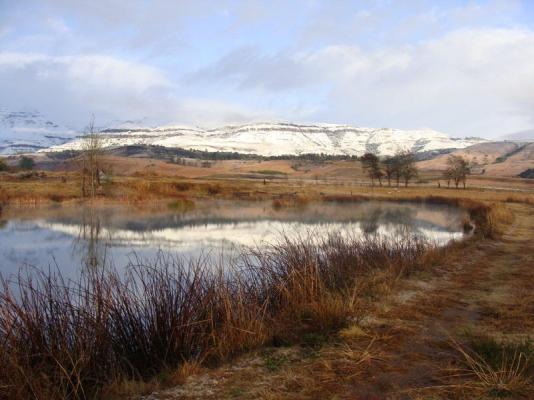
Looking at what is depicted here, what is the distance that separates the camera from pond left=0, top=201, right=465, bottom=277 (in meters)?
17.1

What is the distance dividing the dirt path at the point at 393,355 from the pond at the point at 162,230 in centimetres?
484

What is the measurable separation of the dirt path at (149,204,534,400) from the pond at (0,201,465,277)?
4839 millimetres

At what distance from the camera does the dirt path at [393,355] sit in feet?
16.9

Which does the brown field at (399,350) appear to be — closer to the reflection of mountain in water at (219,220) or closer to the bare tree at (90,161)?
the reflection of mountain in water at (219,220)

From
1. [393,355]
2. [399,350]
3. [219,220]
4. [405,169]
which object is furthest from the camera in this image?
[405,169]

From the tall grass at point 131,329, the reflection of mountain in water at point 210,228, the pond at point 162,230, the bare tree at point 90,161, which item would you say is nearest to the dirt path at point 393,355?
the tall grass at point 131,329

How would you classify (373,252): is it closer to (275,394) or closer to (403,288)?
(403,288)

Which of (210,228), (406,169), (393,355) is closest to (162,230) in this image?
(210,228)

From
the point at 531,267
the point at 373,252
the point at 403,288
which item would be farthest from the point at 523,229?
the point at 403,288

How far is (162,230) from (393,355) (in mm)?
20955

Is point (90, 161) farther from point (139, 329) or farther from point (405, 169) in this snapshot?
point (405, 169)

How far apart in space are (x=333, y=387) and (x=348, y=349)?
995 mm

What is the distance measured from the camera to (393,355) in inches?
241

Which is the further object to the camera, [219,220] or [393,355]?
[219,220]
